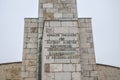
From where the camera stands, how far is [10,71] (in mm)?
17375

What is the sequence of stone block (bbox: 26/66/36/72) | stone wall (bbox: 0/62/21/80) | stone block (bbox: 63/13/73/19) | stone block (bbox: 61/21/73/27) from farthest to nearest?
stone wall (bbox: 0/62/21/80)
stone block (bbox: 63/13/73/19)
stone block (bbox: 26/66/36/72)
stone block (bbox: 61/21/73/27)

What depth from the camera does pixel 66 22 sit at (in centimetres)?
741

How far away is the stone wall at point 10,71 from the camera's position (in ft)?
55.7

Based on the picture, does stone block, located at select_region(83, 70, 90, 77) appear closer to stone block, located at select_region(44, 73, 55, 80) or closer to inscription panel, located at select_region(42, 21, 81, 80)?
inscription panel, located at select_region(42, 21, 81, 80)

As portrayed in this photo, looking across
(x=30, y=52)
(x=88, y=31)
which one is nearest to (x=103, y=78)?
(x=88, y=31)

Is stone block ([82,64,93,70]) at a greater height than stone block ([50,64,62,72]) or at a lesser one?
lesser

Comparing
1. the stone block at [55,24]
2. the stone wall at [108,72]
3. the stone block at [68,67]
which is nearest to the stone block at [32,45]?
the stone block at [55,24]

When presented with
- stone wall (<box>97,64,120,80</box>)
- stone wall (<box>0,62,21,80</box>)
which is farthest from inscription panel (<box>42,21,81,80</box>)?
stone wall (<box>97,64,120,80</box>)

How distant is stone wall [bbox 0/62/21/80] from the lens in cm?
1698

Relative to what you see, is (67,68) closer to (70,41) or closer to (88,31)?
(70,41)

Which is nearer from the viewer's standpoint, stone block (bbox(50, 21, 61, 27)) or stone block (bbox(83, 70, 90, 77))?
stone block (bbox(50, 21, 61, 27))

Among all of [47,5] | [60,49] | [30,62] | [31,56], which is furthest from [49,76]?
[47,5]

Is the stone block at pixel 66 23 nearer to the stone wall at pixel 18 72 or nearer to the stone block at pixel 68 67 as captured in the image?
the stone block at pixel 68 67

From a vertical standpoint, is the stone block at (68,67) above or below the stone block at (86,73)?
above
